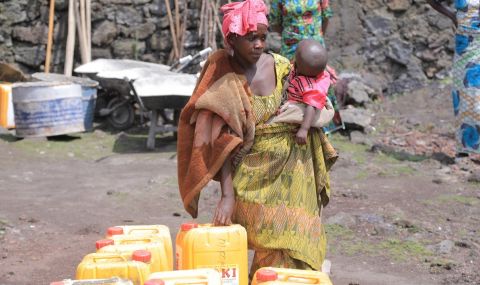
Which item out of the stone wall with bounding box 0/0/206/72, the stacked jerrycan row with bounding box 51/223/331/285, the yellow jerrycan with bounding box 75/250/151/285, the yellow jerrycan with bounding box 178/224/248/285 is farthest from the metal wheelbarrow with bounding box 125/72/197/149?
the yellow jerrycan with bounding box 75/250/151/285

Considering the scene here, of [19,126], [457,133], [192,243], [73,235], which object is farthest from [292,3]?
[192,243]

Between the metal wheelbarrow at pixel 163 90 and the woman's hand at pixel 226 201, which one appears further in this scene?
the metal wheelbarrow at pixel 163 90

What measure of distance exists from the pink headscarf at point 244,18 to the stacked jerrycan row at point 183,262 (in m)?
0.80

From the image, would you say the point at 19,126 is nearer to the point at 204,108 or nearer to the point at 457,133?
the point at 457,133

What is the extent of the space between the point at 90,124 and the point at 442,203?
472 cm

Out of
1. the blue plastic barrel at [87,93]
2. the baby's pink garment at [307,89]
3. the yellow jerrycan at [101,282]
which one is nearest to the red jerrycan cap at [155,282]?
the yellow jerrycan at [101,282]

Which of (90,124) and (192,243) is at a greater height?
(192,243)

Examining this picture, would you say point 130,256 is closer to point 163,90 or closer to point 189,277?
point 189,277

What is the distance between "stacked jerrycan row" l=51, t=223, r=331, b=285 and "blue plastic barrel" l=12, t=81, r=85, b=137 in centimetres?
575

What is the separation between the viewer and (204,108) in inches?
135

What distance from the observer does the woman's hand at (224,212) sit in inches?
136

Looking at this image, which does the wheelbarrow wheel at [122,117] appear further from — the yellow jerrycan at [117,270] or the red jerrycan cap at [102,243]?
the yellow jerrycan at [117,270]

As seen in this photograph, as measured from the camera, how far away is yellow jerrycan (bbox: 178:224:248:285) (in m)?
3.32

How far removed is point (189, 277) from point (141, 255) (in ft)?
1.07
